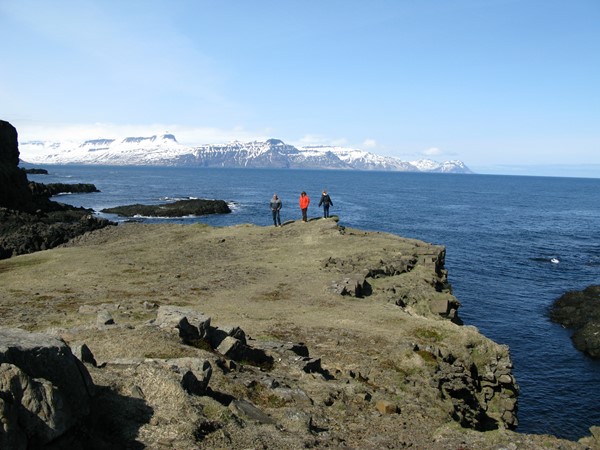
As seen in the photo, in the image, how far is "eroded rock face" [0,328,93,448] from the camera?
8.41 meters

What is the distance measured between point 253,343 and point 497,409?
1022cm

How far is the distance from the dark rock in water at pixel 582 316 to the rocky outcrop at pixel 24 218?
49.6m

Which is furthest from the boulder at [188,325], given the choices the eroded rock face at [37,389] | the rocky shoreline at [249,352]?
the eroded rock face at [37,389]

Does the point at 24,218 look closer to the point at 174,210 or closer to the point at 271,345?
the point at 174,210

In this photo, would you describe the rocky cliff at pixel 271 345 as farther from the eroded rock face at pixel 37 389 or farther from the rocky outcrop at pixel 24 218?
the rocky outcrop at pixel 24 218

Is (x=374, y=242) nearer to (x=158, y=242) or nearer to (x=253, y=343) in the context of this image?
(x=158, y=242)

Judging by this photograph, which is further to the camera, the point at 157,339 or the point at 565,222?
the point at 565,222

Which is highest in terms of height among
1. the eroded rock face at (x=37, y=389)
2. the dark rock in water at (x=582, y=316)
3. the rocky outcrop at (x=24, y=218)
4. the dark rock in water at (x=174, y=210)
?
the eroded rock face at (x=37, y=389)

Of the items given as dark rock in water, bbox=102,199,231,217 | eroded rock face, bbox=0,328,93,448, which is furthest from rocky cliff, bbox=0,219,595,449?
dark rock in water, bbox=102,199,231,217

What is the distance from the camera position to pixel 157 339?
16250mm

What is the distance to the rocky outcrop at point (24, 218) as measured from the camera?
5338cm

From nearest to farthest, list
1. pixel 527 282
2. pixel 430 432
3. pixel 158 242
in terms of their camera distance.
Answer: pixel 430 432 < pixel 158 242 < pixel 527 282

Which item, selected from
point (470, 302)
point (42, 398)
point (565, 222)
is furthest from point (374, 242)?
point (565, 222)

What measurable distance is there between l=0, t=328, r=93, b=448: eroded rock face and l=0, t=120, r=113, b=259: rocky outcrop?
45325 mm
